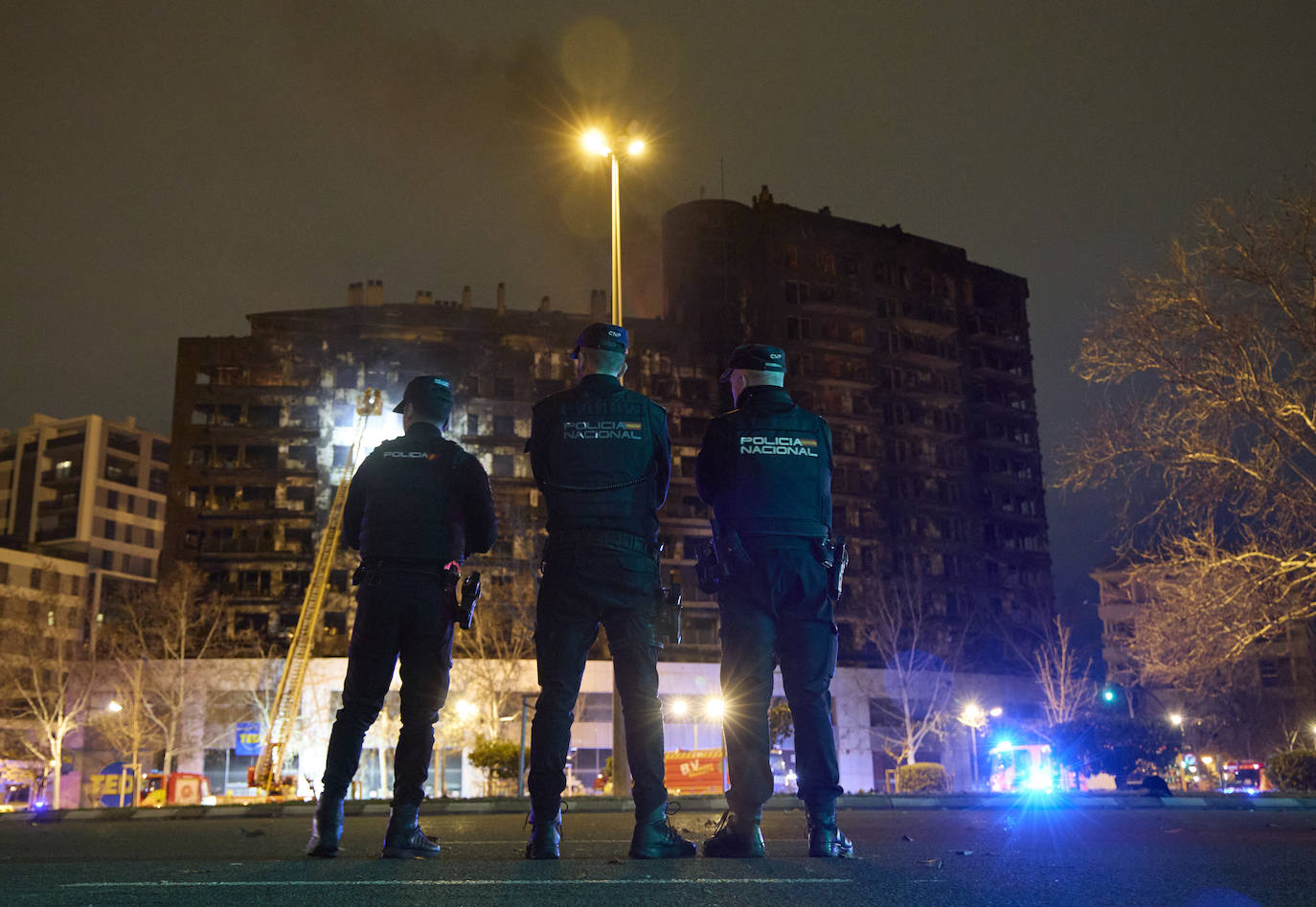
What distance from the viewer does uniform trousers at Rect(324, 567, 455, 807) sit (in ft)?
20.2

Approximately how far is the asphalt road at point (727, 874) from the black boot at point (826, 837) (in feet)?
0.52

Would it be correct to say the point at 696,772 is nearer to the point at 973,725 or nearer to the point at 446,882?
the point at 446,882

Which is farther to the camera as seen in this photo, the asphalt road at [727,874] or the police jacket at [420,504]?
the police jacket at [420,504]

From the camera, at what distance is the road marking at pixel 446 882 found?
4.16m

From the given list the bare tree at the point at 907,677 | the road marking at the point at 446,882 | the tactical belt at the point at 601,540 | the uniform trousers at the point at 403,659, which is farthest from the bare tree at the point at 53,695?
the road marking at the point at 446,882

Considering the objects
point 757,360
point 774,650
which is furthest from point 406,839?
point 757,360

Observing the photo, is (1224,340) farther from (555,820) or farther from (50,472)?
(50,472)

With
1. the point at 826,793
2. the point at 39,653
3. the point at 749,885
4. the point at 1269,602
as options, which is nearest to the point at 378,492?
the point at 826,793

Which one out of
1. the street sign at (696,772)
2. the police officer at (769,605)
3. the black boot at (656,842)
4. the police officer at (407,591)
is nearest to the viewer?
the black boot at (656,842)

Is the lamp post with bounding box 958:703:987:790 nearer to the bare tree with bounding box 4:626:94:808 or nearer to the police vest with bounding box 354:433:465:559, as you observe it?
the bare tree with bounding box 4:626:94:808

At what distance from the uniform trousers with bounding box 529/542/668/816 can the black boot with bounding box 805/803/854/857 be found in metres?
0.76

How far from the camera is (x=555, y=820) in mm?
5637

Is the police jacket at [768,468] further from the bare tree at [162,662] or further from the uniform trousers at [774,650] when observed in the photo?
the bare tree at [162,662]

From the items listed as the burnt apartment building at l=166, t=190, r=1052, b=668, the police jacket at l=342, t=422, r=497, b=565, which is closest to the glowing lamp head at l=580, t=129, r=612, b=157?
the police jacket at l=342, t=422, r=497, b=565
